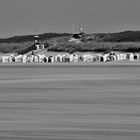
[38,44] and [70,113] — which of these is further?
[38,44]

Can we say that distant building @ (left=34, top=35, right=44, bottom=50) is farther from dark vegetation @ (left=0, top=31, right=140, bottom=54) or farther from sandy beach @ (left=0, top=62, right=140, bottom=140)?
sandy beach @ (left=0, top=62, right=140, bottom=140)

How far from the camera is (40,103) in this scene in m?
17.4

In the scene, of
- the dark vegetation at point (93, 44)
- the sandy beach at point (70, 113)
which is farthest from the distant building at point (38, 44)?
the sandy beach at point (70, 113)

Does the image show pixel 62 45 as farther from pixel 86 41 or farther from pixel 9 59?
pixel 9 59

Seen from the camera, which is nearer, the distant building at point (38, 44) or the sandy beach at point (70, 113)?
the sandy beach at point (70, 113)

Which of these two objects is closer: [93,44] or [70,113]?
[70,113]

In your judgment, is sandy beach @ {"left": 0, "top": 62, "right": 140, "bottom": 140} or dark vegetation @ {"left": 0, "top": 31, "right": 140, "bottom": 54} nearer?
sandy beach @ {"left": 0, "top": 62, "right": 140, "bottom": 140}

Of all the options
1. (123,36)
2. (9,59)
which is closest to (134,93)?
(9,59)

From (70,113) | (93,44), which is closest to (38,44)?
(93,44)

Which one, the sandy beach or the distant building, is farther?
the distant building

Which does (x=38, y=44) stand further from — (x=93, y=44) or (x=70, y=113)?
(x=70, y=113)

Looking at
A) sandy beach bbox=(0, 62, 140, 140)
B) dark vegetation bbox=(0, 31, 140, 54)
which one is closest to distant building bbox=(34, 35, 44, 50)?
dark vegetation bbox=(0, 31, 140, 54)

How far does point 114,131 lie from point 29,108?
373 cm

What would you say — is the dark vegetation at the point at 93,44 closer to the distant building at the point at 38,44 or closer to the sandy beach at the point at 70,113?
the distant building at the point at 38,44
